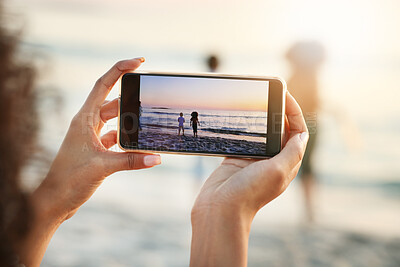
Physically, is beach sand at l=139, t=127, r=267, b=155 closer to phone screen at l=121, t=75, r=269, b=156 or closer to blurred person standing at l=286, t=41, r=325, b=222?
phone screen at l=121, t=75, r=269, b=156

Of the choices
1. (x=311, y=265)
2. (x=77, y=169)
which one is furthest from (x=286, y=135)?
(x=311, y=265)

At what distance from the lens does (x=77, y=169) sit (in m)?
0.97

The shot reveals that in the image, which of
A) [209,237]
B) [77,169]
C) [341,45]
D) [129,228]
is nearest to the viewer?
[209,237]

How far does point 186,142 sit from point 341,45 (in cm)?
536

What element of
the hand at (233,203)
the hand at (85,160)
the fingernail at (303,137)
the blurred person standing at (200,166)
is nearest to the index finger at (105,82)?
the hand at (85,160)

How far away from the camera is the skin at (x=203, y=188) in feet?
2.32

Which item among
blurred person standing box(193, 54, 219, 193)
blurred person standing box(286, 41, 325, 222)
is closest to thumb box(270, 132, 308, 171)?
blurred person standing box(286, 41, 325, 222)

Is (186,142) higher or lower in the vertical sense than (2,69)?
lower

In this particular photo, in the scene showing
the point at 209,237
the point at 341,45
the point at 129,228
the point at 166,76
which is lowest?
the point at 129,228

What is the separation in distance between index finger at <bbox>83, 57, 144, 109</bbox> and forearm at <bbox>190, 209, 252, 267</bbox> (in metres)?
0.44

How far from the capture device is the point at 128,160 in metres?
1.01

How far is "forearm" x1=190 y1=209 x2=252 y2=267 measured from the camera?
68 centimetres

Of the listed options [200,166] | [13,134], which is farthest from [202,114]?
[200,166]

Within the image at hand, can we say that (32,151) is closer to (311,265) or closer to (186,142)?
(186,142)
